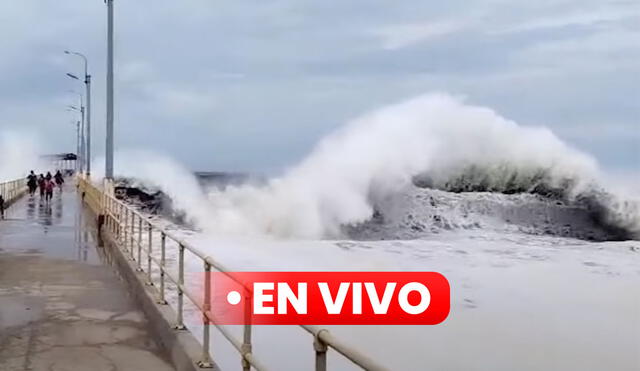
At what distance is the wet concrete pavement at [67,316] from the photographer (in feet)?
19.2

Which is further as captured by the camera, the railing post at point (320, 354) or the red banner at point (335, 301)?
the red banner at point (335, 301)

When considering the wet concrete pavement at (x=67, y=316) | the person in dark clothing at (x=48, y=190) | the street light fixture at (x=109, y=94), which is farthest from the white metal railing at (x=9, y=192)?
the wet concrete pavement at (x=67, y=316)

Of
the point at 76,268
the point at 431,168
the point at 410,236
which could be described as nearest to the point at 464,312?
the point at 76,268

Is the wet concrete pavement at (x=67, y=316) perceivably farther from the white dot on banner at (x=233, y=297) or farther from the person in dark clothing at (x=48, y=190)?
the person in dark clothing at (x=48, y=190)

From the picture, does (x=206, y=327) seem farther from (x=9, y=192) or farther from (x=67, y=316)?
(x=9, y=192)

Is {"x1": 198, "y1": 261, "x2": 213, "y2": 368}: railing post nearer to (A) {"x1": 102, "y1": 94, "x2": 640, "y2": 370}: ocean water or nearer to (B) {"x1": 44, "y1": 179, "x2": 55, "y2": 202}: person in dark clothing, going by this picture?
(A) {"x1": 102, "y1": 94, "x2": 640, "y2": 370}: ocean water

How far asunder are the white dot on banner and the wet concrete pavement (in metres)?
1.26

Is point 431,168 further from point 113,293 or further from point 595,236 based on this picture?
point 113,293

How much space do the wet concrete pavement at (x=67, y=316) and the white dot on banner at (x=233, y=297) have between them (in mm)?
1260

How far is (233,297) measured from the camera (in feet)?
30.8

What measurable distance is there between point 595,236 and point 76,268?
2257 cm

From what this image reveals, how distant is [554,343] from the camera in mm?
9336

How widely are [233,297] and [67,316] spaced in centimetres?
239

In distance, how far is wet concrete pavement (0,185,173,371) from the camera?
585cm
